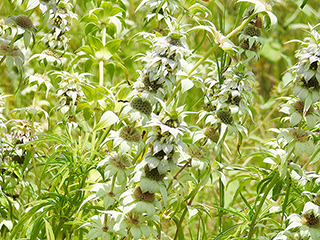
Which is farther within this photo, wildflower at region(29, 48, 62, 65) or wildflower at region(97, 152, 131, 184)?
wildflower at region(29, 48, 62, 65)

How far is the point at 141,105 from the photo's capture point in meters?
0.70

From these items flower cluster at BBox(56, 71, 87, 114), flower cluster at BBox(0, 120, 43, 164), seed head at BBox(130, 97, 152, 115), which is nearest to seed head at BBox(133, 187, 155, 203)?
seed head at BBox(130, 97, 152, 115)

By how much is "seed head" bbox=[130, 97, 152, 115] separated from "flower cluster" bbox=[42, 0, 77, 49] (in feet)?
1.40

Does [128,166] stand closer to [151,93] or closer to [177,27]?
[151,93]

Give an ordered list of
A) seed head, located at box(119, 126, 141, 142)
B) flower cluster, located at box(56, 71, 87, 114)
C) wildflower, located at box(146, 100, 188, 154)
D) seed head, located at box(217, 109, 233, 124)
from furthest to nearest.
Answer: flower cluster, located at box(56, 71, 87, 114)
seed head, located at box(217, 109, 233, 124)
seed head, located at box(119, 126, 141, 142)
wildflower, located at box(146, 100, 188, 154)

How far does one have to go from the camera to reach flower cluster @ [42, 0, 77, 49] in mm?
1025

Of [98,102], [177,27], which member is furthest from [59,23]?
[177,27]

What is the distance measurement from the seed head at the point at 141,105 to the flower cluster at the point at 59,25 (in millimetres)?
427

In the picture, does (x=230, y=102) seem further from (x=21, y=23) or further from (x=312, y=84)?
(x=21, y=23)

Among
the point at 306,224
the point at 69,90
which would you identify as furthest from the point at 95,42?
the point at 306,224

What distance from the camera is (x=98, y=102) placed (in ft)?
A: 2.79

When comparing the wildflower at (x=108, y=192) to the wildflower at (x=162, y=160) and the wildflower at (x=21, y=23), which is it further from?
the wildflower at (x=21, y=23)

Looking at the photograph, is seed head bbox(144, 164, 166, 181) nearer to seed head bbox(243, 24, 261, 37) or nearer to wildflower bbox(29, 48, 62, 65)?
seed head bbox(243, 24, 261, 37)

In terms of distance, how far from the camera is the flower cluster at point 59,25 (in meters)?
1.03
